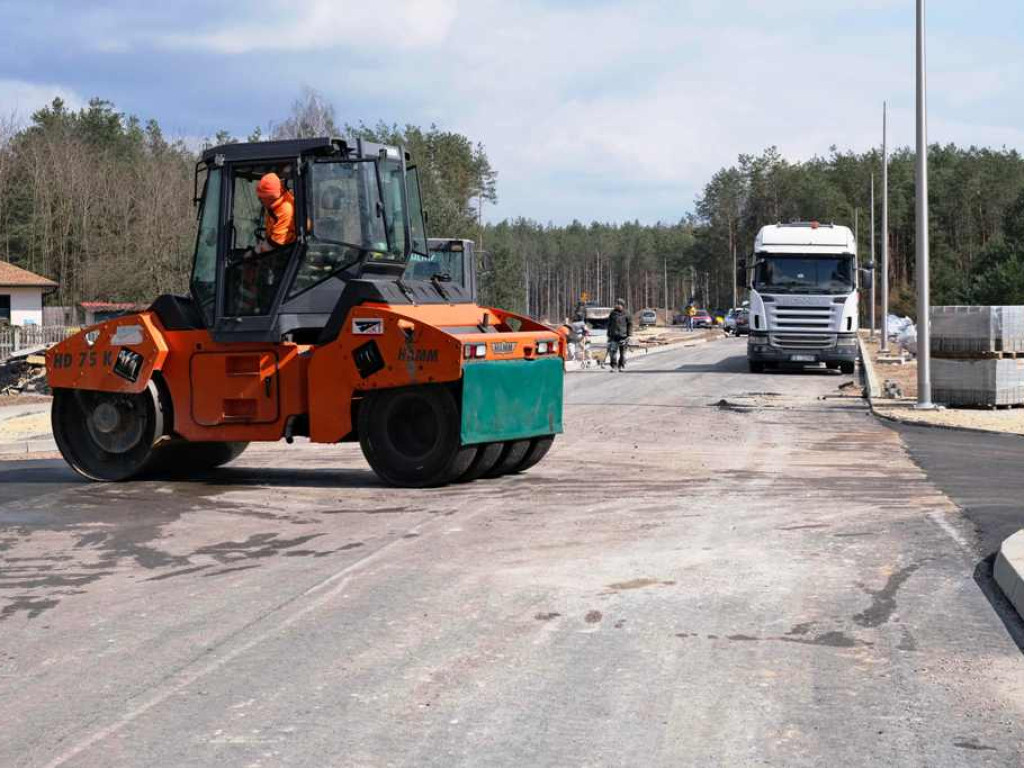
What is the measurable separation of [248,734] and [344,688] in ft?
2.31

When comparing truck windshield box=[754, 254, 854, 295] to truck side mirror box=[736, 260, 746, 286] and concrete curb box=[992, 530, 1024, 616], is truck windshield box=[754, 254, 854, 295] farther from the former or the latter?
concrete curb box=[992, 530, 1024, 616]

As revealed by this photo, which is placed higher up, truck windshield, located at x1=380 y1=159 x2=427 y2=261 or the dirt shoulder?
truck windshield, located at x1=380 y1=159 x2=427 y2=261

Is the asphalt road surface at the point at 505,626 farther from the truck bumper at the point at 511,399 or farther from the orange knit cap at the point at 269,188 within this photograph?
the orange knit cap at the point at 269,188

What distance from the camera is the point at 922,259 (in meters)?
22.8

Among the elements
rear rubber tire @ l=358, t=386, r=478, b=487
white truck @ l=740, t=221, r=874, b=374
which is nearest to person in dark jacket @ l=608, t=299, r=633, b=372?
white truck @ l=740, t=221, r=874, b=374

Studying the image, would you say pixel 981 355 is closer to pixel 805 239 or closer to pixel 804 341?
pixel 804 341

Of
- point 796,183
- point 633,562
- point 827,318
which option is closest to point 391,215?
point 633,562

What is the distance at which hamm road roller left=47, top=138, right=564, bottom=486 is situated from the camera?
12609mm

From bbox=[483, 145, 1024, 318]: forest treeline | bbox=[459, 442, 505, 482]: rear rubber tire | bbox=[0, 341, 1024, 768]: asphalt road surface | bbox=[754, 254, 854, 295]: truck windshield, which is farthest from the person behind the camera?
bbox=[483, 145, 1024, 318]: forest treeline

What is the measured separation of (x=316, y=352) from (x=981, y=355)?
42.8ft

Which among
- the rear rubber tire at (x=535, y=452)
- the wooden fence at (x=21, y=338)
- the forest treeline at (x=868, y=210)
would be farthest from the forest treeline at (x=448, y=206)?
the rear rubber tire at (x=535, y=452)

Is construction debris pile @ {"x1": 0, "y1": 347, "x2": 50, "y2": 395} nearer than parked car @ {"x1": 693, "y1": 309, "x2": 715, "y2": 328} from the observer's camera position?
Yes

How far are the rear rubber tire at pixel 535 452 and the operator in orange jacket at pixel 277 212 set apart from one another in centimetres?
306

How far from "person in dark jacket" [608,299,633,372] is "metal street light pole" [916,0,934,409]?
498 inches
